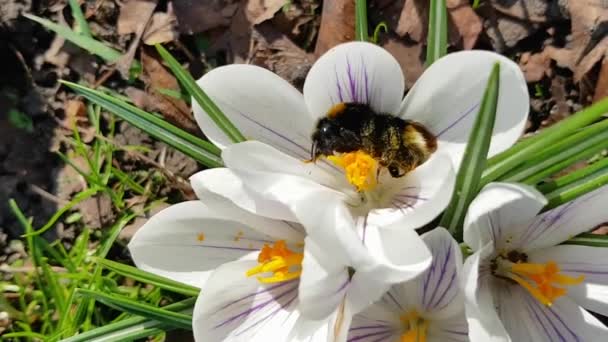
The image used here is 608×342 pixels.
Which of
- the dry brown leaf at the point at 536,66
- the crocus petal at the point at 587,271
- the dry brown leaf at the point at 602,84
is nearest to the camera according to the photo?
the crocus petal at the point at 587,271

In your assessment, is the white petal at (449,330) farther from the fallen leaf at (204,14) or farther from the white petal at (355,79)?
the fallen leaf at (204,14)

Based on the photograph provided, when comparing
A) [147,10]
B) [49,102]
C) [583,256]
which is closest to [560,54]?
[583,256]

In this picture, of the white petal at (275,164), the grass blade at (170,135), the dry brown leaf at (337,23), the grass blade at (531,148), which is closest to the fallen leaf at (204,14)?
the dry brown leaf at (337,23)

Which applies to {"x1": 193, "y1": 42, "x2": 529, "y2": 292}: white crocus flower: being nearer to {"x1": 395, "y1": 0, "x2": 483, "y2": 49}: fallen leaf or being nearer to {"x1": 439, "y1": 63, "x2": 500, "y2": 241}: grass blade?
{"x1": 439, "y1": 63, "x2": 500, "y2": 241}: grass blade

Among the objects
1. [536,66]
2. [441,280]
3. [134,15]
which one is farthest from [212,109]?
[134,15]

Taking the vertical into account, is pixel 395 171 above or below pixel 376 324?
above

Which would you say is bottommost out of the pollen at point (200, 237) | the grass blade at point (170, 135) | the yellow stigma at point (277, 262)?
the pollen at point (200, 237)

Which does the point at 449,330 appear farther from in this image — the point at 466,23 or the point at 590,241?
the point at 466,23

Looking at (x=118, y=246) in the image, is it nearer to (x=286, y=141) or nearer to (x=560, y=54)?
(x=286, y=141)
